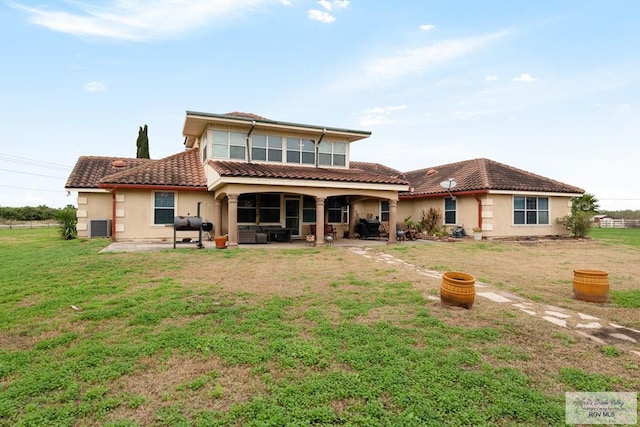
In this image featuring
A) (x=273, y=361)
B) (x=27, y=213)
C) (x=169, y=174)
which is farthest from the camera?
(x=27, y=213)

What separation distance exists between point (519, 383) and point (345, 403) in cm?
175

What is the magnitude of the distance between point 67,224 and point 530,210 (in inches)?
976

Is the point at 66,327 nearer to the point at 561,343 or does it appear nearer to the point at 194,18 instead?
the point at 561,343

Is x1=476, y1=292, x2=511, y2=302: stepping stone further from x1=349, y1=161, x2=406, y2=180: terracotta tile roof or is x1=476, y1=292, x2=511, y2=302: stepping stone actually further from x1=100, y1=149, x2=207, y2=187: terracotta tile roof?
x1=349, y1=161, x2=406, y2=180: terracotta tile roof

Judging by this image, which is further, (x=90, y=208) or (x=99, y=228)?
(x=90, y=208)

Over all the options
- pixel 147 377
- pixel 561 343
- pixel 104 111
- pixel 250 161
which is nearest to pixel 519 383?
pixel 561 343

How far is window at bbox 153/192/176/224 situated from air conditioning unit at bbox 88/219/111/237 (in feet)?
11.1

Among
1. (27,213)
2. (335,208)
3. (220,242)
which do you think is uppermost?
(335,208)

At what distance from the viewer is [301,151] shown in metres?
16.2

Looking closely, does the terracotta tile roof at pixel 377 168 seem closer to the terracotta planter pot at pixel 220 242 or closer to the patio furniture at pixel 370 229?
the patio furniture at pixel 370 229

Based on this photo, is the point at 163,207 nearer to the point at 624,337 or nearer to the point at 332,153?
the point at 332,153

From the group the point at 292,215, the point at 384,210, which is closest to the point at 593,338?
the point at 292,215

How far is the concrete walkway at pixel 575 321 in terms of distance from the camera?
4.15m

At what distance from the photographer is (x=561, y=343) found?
13.1 feet
